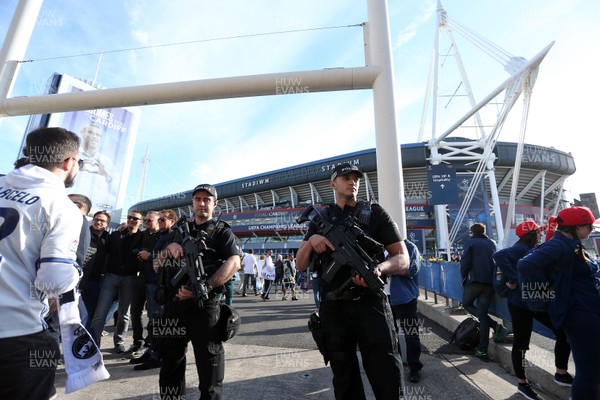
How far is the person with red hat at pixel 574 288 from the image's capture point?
7.56ft

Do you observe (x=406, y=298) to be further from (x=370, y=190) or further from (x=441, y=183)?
(x=370, y=190)

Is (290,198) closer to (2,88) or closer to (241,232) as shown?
(241,232)

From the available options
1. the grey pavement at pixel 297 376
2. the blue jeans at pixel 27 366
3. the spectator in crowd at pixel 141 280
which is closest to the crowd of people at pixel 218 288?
the blue jeans at pixel 27 366

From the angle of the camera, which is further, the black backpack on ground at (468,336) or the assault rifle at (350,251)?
the black backpack on ground at (468,336)

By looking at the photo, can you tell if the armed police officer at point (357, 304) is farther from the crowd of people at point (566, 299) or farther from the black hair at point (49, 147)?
the black hair at point (49, 147)

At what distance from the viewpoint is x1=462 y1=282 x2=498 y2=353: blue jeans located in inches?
170

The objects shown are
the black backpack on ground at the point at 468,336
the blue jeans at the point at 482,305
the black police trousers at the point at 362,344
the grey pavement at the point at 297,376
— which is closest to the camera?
the black police trousers at the point at 362,344

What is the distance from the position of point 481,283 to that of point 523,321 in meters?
1.29

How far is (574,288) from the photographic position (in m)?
2.50

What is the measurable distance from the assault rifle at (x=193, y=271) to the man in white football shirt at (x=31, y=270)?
1005mm

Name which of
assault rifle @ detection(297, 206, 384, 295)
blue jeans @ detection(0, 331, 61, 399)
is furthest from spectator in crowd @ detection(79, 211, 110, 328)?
assault rifle @ detection(297, 206, 384, 295)

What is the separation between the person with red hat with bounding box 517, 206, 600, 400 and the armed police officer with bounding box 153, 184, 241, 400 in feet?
8.66

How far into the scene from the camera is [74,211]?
1.53m

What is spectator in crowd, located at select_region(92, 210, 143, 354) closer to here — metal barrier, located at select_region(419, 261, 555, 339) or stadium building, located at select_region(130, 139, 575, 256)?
metal barrier, located at select_region(419, 261, 555, 339)
